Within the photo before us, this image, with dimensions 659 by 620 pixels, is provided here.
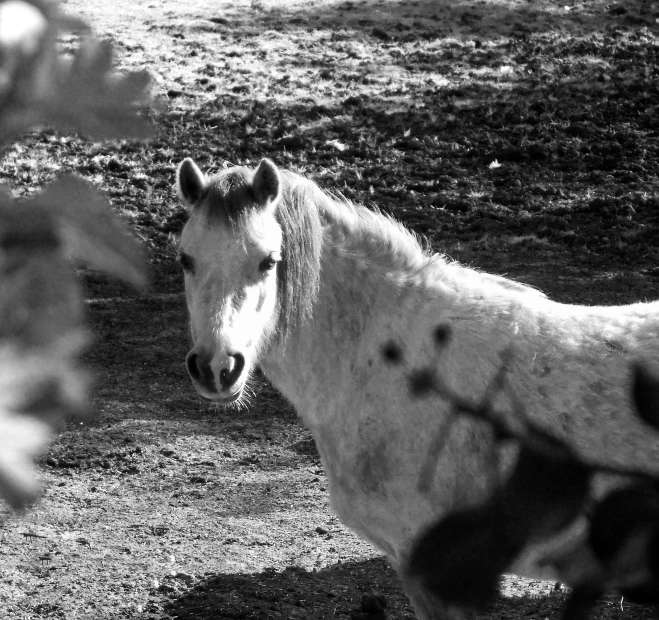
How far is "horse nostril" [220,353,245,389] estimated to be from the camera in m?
2.47

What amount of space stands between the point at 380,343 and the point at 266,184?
2.10 feet

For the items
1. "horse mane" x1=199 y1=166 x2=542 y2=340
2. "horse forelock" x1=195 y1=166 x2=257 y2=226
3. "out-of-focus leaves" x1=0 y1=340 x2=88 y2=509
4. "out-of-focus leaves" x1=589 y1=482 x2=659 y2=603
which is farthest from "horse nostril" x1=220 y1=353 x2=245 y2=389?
"out-of-focus leaves" x1=0 y1=340 x2=88 y2=509

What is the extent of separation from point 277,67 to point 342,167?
2263 millimetres

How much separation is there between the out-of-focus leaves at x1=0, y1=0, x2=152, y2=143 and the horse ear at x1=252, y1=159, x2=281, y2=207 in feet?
7.66

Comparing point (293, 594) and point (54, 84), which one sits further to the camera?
point (293, 594)

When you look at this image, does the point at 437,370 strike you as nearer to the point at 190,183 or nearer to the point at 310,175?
the point at 190,183

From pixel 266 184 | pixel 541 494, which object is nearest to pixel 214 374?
pixel 266 184

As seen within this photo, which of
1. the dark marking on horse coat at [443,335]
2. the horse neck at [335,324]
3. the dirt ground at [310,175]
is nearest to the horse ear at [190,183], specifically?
the dirt ground at [310,175]

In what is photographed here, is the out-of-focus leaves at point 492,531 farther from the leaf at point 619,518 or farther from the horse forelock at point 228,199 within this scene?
the horse forelock at point 228,199

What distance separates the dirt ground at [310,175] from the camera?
11.9 feet

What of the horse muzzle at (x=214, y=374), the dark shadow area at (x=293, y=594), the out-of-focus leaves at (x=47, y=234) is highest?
the out-of-focus leaves at (x=47, y=234)

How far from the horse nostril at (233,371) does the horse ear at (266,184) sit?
1.79 feet

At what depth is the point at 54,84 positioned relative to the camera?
0.42 meters

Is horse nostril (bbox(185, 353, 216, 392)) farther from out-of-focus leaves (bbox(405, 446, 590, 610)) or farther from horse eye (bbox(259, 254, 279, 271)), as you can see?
out-of-focus leaves (bbox(405, 446, 590, 610))
